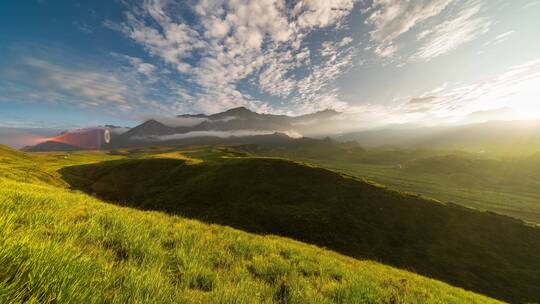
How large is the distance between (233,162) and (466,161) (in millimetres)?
217450

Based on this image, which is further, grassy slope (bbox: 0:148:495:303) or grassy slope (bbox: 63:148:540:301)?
grassy slope (bbox: 63:148:540:301)

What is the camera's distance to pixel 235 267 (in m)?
6.22

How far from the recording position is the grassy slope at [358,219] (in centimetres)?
2673

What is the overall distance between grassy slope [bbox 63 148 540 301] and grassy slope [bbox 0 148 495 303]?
2409 cm

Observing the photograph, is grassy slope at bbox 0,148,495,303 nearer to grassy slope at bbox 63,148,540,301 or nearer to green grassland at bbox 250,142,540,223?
grassy slope at bbox 63,148,540,301

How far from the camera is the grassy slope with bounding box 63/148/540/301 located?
26.7m

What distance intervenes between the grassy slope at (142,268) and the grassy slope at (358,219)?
24095 mm

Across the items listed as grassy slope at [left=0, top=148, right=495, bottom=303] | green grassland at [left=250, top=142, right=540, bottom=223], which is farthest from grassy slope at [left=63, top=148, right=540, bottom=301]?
green grassland at [left=250, top=142, right=540, bottom=223]

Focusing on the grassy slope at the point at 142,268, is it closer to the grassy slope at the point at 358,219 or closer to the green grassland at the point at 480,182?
the grassy slope at the point at 358,219

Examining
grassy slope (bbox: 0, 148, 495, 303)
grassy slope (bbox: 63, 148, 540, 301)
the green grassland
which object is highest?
grassy slope (bbox: 0, 148, 495, 303)

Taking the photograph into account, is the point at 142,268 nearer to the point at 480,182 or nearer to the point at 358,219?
the point at 358,219

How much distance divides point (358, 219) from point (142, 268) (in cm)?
3626

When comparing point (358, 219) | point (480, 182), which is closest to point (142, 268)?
point (358, 219)

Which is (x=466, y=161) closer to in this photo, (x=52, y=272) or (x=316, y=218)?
(x=316, y=218)
